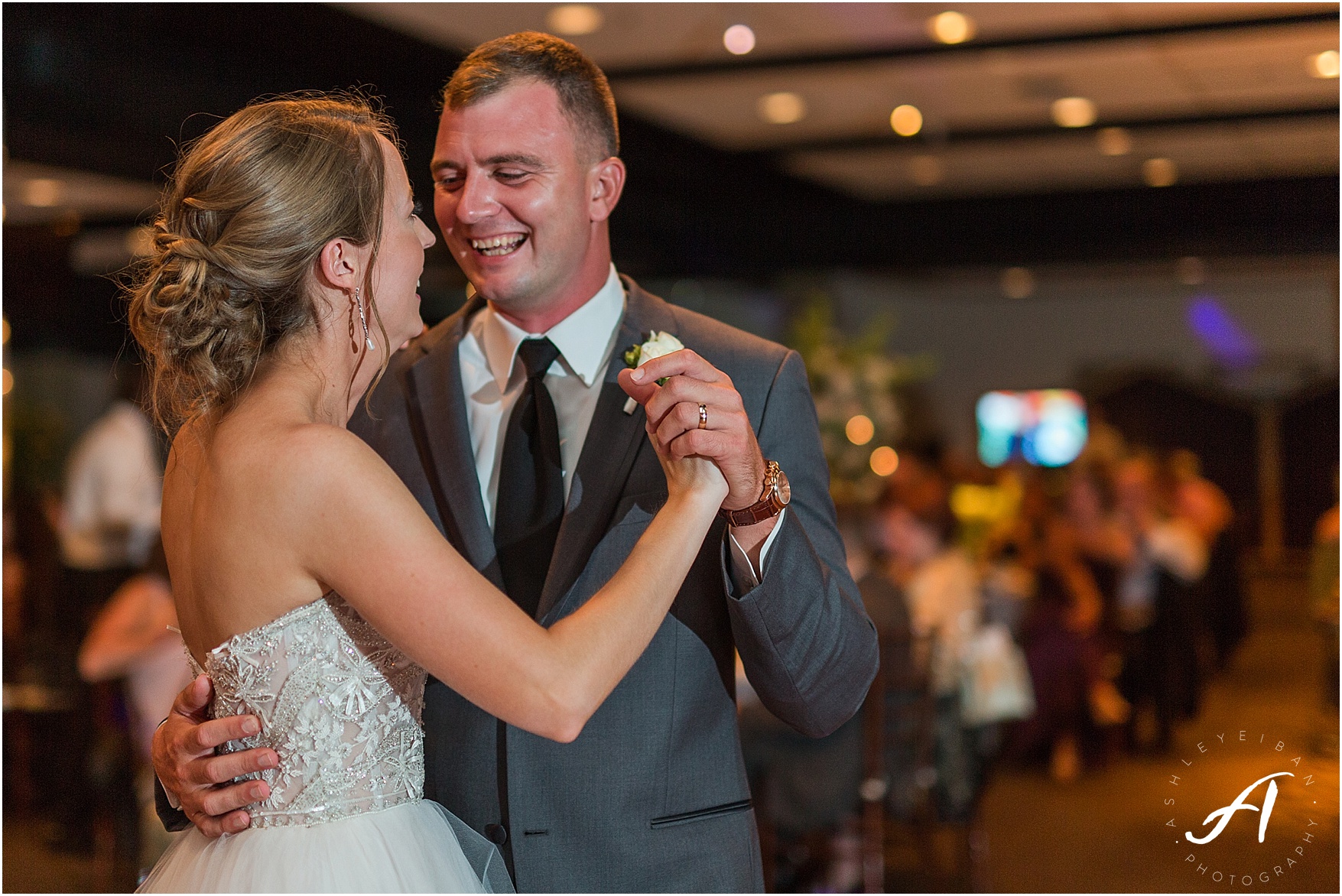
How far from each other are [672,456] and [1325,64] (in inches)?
251

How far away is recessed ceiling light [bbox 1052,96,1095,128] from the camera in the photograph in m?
7.40

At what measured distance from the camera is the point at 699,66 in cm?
650

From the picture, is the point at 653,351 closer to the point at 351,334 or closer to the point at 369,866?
the point at 351,334

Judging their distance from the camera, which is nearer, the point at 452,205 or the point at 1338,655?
the point at 452,205

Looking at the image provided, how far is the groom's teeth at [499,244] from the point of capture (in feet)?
6.30

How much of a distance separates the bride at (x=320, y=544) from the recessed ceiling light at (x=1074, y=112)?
6638 millimetres

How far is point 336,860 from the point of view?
4.95 feet

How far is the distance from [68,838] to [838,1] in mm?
5241

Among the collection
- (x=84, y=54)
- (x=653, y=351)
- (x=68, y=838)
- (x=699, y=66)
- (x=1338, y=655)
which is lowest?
(x=68, y=838)

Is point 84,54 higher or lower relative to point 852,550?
higher

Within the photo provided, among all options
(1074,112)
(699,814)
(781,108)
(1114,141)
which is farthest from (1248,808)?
(1114,141)

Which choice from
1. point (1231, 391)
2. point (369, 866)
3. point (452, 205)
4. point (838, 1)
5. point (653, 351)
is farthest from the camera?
point (1231, 391)

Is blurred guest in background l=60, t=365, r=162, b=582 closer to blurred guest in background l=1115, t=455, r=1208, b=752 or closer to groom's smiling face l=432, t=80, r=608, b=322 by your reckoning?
groom's smiling face l=432, t=80, r=608, b=322

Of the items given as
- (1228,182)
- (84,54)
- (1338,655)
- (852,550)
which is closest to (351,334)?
(84,54)
